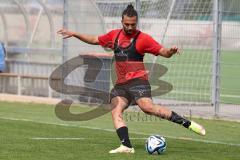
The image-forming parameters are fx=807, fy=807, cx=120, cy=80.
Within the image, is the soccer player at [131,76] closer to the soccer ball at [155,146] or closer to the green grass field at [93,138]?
the soccer ball at [155,146]

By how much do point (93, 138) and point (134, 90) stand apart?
1.94m

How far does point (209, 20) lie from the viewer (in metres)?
19.1

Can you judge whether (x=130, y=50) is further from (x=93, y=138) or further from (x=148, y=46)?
(x=93, y=138)

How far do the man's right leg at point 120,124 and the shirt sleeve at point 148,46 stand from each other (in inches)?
32.3

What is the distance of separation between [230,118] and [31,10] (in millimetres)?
9427

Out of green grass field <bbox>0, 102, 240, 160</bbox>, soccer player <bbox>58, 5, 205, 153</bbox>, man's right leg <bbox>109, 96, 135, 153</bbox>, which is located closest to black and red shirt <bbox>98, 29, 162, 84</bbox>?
soccer player <bbox>58, 5, 205, 153</bbox>

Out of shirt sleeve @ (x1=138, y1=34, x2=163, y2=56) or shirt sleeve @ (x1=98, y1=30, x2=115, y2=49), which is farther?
shirt sleeve @ (x1=98, y1=30, x2=115, y2=49)

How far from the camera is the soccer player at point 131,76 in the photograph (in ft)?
38.2

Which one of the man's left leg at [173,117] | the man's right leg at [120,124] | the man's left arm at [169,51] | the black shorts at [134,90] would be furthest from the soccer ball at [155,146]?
the man's left arm at [169,51]

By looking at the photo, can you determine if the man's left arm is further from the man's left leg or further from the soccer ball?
the soccer ball

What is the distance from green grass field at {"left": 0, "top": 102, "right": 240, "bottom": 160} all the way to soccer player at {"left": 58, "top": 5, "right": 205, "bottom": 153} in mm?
430

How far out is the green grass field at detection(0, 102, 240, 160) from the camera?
37.1 feet

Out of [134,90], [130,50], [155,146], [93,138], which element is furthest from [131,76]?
[93,138]

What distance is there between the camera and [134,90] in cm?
1191
